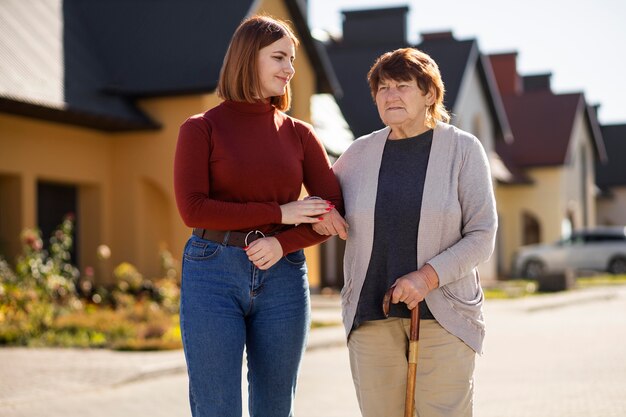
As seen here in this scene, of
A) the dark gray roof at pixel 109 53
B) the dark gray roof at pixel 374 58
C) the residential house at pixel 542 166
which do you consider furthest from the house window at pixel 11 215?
the residential house at pixel 542 166

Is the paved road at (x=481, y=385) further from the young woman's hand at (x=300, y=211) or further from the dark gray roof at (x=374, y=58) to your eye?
the dark gray roof at (x=374, y=58)

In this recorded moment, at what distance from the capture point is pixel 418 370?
12.9 ft

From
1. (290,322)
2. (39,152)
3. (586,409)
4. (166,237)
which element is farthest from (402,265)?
(166,237)

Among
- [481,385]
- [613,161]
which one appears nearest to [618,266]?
[613,161]

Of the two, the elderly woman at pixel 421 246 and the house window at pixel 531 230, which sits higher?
the elderly woman at pixel 421 246

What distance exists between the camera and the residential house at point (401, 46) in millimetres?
26922

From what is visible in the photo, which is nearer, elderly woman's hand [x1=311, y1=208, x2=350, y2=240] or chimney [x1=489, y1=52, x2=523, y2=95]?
elderly woman's hand [x1=311, y1=208, x2=350, y2=240]

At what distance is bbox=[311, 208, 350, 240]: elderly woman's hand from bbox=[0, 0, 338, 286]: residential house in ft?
40.6

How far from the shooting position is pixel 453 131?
4031 millimetres

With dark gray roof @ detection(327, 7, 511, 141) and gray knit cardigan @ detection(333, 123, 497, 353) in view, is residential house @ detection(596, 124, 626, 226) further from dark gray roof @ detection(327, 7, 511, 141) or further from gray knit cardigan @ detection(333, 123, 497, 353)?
gray knit cardigan @ detection(333, 123, 497, 353)

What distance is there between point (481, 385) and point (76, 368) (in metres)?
3.71

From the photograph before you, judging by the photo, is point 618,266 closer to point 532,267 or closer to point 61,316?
point 532,267

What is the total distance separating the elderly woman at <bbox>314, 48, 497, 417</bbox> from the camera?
390 centimetres

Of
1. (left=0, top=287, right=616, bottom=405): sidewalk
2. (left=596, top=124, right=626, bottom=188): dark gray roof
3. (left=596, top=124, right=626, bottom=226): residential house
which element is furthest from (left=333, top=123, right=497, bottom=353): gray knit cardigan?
(left=596, top=124, right=626, bottom=188): dark gray roof
